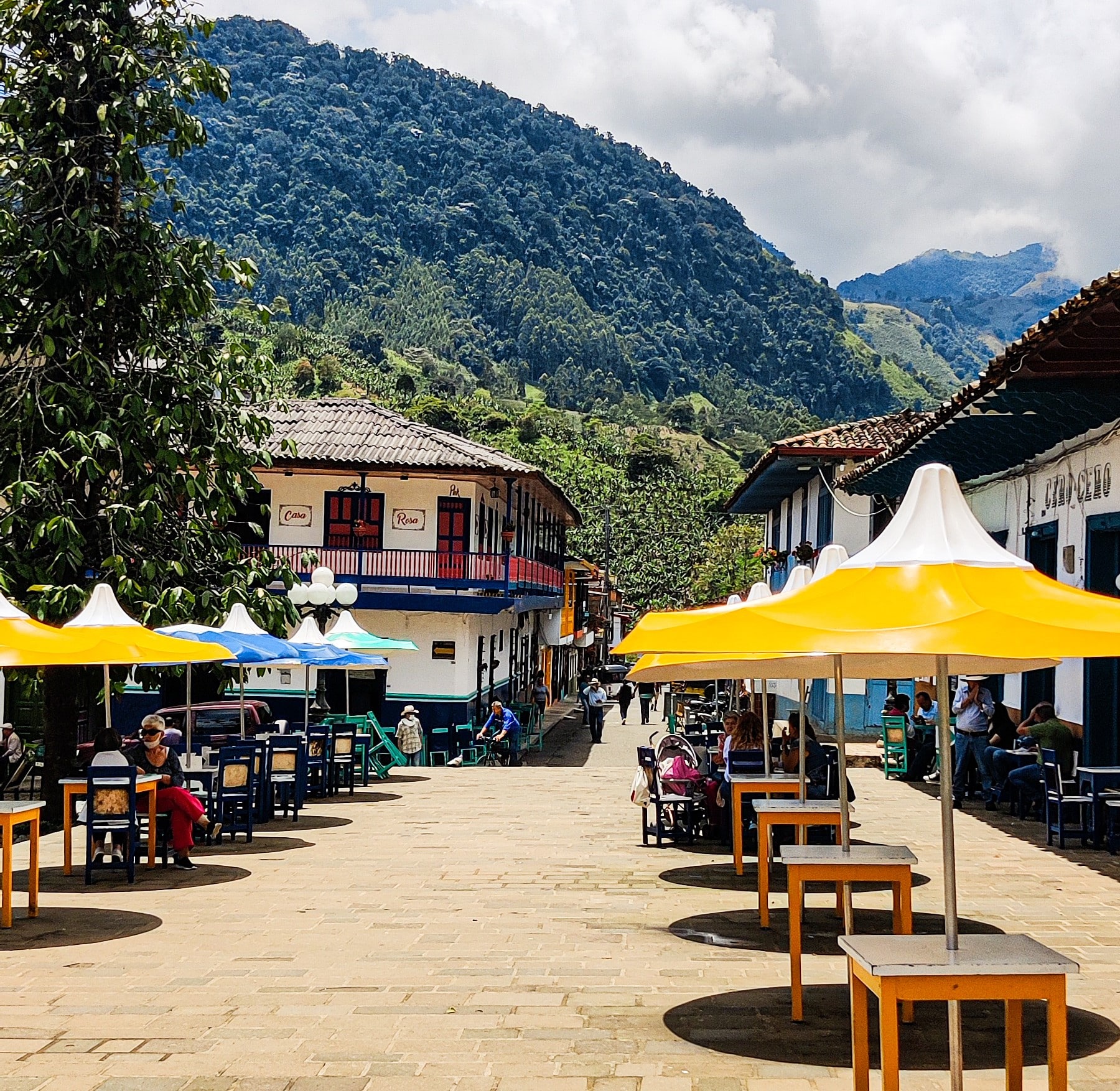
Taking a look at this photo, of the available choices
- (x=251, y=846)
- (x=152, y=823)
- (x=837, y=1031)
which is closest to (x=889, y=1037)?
(x=837, y=1031)

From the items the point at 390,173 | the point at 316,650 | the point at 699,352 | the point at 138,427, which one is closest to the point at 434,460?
the point at 316,650

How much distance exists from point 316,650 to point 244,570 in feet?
6.79

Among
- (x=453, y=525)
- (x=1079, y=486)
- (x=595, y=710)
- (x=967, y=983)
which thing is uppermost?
(x=453, y=525)

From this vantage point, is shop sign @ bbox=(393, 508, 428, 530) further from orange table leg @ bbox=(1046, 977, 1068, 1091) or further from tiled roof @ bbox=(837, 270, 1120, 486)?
orange table leg @ bbox=(1046, 977, 1068, 1091)

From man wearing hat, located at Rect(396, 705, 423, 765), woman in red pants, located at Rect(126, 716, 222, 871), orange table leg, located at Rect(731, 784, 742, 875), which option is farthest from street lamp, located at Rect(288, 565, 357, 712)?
orange table leg, located at Rect(731, 784, 742, 875)

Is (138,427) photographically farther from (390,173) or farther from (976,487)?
(390,173)

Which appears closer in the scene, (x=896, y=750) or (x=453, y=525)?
(x=896, y=750)

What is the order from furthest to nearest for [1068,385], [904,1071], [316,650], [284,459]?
[284,459] < [316,650] < [1068,385] < [904,1071]

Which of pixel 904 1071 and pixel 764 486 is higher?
pixel 764 486

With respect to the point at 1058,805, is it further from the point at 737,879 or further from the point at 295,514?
the point at 295,514

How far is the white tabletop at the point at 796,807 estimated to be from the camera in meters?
8.88

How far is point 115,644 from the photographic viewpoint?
9.95 metres

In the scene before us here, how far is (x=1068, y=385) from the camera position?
12.5m

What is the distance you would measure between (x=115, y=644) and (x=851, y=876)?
5.55 m
